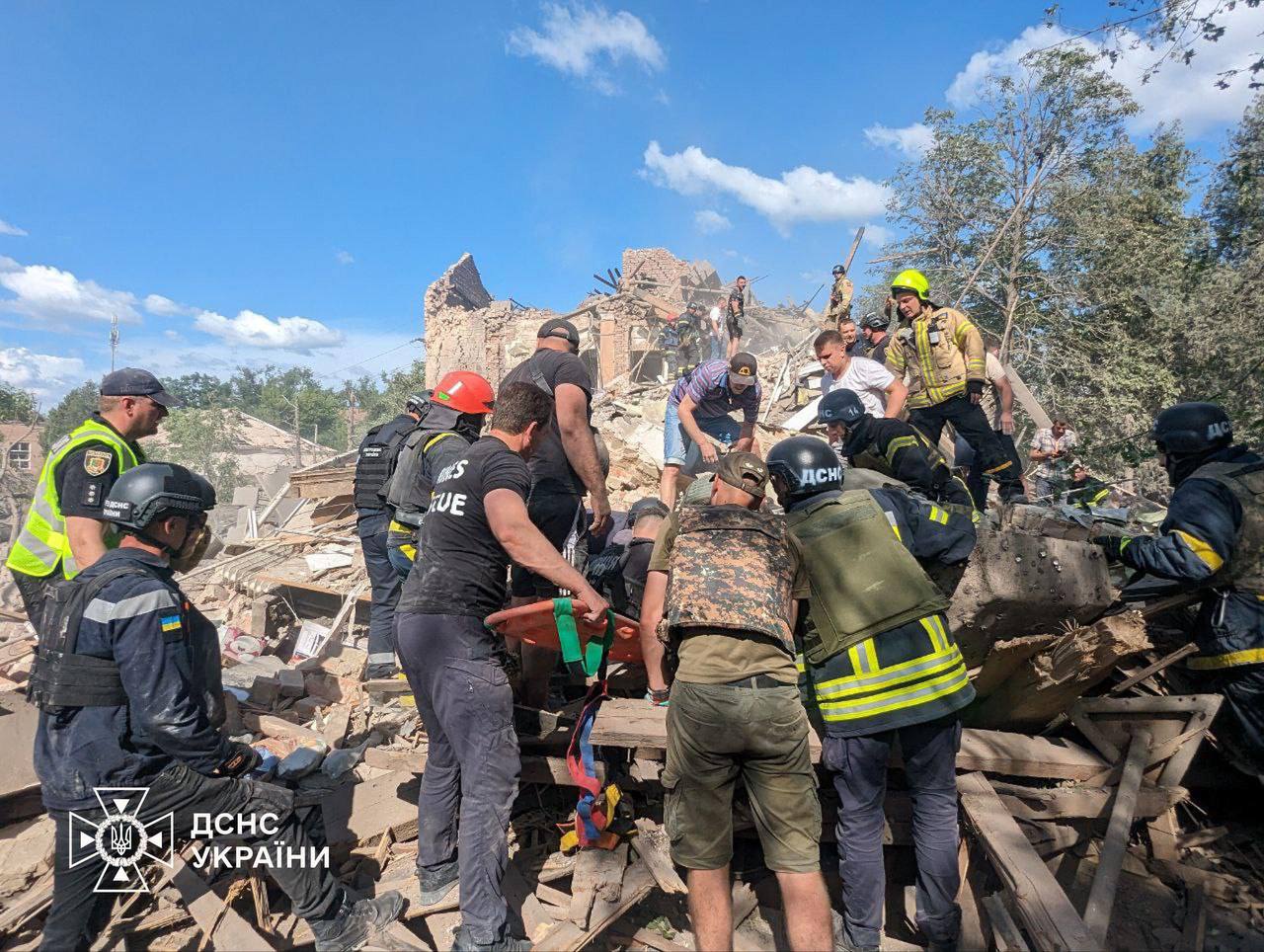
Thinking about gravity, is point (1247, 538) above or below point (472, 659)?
above

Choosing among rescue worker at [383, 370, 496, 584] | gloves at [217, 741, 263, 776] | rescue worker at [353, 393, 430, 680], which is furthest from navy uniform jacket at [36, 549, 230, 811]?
rescue worker at [353, 393, 430, 680]

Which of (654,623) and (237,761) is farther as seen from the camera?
(654,623)

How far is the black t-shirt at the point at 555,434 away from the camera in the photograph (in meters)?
3.67

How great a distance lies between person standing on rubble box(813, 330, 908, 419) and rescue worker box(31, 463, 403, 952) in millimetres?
4421

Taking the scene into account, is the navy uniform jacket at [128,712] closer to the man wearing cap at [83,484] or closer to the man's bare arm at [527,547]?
the man wearing cap at [83,484]

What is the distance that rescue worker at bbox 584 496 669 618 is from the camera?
12.0 feet

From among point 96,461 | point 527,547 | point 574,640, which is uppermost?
point 96,461

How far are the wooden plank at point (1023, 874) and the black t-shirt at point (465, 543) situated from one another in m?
2.29

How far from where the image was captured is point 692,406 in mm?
5648

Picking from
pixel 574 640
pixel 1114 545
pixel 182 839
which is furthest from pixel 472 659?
pixel 1114 545

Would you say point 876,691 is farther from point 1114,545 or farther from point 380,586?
point 380,586

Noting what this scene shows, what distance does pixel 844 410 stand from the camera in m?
3.86

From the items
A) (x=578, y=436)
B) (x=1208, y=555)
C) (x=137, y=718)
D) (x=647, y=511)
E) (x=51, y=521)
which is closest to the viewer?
(x=137, y=718)

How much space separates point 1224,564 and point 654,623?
264cm
